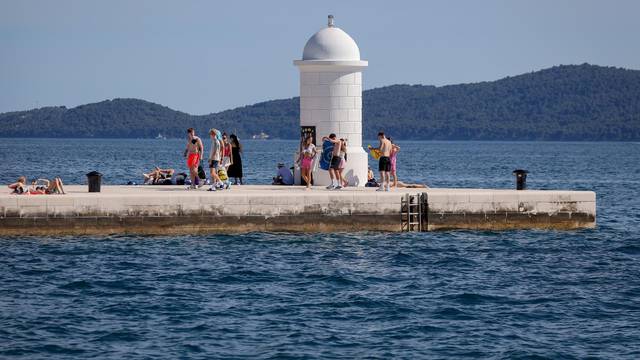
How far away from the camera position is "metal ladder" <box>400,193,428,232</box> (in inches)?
1185

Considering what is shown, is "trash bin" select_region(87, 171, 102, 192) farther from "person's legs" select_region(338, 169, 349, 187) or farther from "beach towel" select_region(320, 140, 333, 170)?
"person's legs" select_region(338, 169, 349, 187)

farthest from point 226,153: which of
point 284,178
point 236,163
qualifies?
point 284,178

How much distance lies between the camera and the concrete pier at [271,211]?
1099 inches

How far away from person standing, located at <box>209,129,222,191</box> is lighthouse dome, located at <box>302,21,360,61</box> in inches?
174

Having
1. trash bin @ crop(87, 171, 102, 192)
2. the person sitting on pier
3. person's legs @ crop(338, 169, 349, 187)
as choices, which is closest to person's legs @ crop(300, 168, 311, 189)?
person's legs @ crop(338, 169, 349, 187)

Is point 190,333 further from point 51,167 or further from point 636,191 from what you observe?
point 51,167

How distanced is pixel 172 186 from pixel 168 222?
4886 mm

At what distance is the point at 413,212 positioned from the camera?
30.3 metres

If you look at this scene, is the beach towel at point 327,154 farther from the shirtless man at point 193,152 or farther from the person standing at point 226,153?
the shirtless man at point 193,152

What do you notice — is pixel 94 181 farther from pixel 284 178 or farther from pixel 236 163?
pixel 284 178

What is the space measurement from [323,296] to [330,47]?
12.2 m

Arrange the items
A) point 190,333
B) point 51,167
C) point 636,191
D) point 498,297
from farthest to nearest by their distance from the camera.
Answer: point 51,167 < point 636,191 < point 498,297 < point 190,333

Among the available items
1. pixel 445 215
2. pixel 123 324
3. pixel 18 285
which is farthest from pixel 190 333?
pixel 445 215

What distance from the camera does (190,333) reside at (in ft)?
64.9
